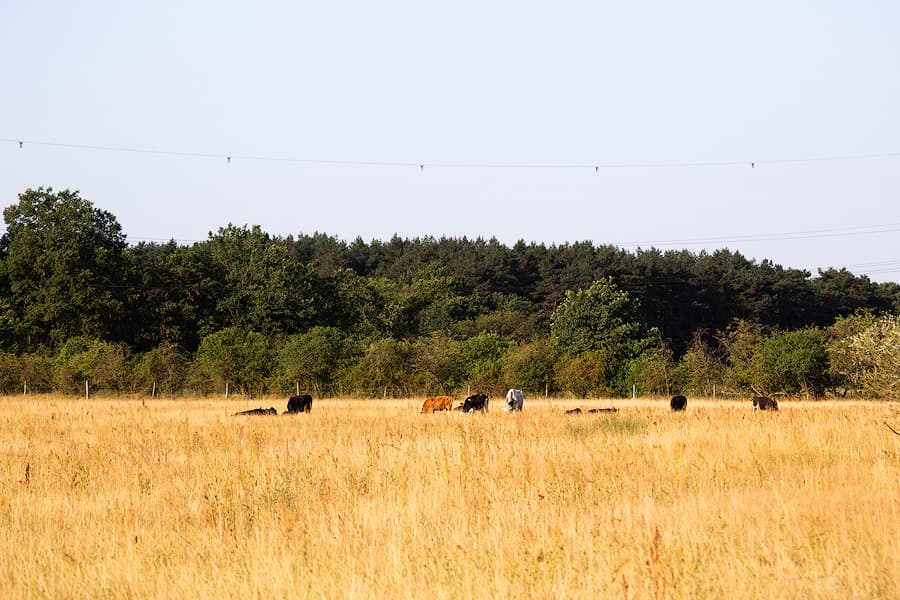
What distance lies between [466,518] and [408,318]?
247 ft

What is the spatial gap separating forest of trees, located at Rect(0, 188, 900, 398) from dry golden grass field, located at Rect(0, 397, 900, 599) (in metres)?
4.05

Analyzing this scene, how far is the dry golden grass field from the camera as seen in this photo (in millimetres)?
6098

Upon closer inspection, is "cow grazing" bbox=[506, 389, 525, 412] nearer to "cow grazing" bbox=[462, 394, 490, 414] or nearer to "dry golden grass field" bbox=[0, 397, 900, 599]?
"cow grazing" bbox=[462, 394, 490, 414]

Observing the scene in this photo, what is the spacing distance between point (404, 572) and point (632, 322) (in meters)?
63.0

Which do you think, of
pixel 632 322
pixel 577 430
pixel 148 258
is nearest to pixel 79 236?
pixel 148 258

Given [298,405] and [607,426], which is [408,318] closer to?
[298,405]

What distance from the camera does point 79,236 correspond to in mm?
65188

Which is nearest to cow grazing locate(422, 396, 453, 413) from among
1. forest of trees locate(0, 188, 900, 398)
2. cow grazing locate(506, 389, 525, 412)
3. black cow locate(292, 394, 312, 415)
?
cow grazing locate(506, 389, 525, 412)

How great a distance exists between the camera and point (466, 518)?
8086 millimetres

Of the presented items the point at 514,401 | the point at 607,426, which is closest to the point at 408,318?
the point at 514,401

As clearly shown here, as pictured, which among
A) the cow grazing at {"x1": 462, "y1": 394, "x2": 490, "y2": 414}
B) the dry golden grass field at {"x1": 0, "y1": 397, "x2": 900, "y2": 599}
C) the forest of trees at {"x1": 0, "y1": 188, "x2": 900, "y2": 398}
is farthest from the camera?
the forest of trees at {"x1": 0, "y1": 188, "x2": 900, "y2": 398}

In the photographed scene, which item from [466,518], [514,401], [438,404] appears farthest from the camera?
[438,404]

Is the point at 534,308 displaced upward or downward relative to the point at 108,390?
upward

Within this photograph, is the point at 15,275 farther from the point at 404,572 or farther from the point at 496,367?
the point at 404,572
